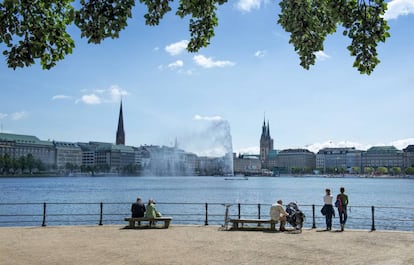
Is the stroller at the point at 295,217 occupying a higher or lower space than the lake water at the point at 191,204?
higher

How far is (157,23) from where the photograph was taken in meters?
8.59

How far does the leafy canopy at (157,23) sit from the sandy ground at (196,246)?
18.0ft

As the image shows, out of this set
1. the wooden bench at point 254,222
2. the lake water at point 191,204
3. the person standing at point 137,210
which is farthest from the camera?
the lake water at point 191,204

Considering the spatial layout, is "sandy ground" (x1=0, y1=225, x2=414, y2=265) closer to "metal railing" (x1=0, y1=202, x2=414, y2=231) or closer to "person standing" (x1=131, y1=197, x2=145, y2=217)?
"person standing" (x1=131, y1=197, x2=145, y2=217)

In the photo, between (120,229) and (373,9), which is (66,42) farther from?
(120,229)

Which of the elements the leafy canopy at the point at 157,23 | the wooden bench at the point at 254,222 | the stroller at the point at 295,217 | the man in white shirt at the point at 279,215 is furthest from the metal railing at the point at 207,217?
the leafy canopy at the point at 157,23

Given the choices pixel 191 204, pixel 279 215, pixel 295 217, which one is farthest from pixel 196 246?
pixel 191 204

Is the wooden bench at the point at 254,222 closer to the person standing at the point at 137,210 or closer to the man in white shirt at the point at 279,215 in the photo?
the man in white shirt at the point at 279,215

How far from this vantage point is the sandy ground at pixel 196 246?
11.7 meters

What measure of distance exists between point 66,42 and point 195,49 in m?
2.47

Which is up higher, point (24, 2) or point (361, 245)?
point (24, 2)

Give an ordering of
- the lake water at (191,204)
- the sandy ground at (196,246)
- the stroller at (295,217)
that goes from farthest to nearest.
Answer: the lake water at (191,204), the stroller at (295,217), the sandy ground at (196,246)

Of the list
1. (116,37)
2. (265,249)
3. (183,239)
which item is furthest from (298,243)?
(116,37)

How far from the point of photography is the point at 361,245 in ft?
46.0
